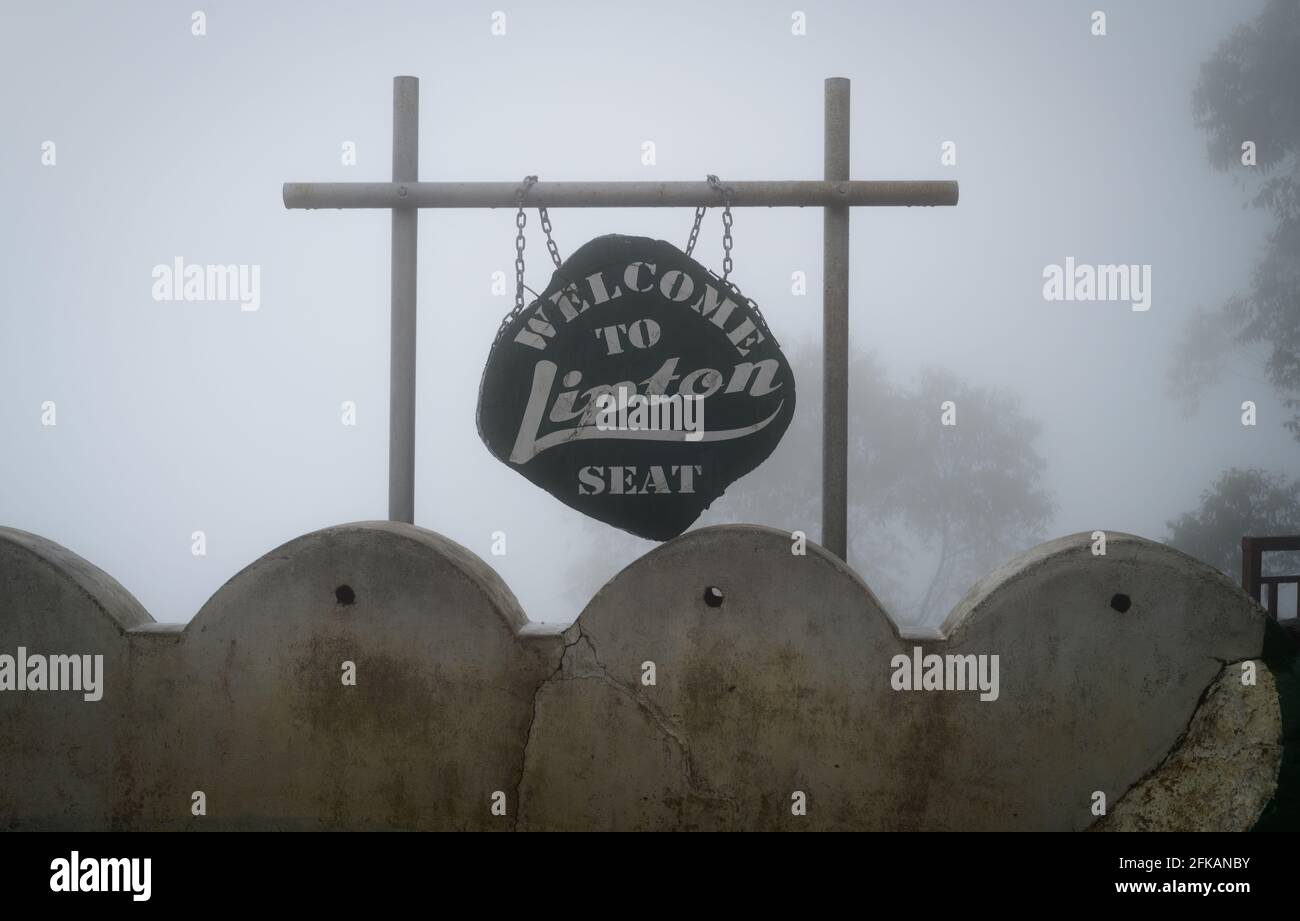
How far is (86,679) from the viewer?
4.25 metres

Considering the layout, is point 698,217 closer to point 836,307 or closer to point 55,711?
point 836,307

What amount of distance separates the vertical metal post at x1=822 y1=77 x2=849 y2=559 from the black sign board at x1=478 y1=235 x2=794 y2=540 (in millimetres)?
345

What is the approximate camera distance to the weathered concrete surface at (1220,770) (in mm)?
4027

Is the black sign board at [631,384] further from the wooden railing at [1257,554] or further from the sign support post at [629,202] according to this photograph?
the wooden railing at [1257,554]

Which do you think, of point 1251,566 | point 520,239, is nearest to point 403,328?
point 520,239

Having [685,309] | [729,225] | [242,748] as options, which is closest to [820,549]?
[685,309]

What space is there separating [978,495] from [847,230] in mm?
17961

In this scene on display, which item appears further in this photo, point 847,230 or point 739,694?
point 847,230

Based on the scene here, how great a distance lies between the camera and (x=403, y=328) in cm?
464

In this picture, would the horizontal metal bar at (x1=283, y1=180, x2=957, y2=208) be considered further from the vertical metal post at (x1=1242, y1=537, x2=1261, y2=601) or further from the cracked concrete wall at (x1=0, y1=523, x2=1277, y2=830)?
the vertical metal post at (x1=1242, y1=537, x2=1261, y2=601)

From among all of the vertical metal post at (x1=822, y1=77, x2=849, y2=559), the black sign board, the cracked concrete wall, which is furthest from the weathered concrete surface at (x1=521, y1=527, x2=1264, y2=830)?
the vertical metal post at (x1=822, y1=77, x2=849, y2=559)

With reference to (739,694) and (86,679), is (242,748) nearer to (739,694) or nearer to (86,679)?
(86,679)
